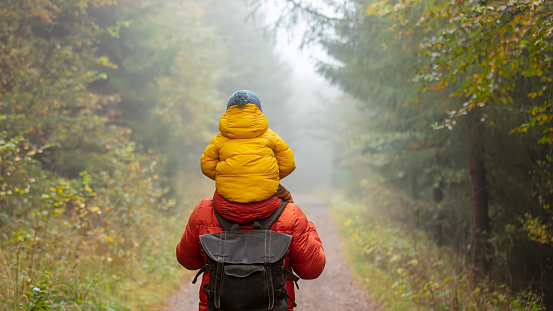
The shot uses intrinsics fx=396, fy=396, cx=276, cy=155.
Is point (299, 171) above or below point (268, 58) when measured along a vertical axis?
below

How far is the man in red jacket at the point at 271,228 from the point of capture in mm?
2525

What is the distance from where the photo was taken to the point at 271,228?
8.36 ft

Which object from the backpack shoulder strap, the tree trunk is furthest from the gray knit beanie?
the tree trunk

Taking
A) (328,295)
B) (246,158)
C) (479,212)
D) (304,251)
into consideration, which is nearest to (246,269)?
(304,251)

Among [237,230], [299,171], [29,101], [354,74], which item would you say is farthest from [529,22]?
[299,171]

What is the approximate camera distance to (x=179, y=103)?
16.6m

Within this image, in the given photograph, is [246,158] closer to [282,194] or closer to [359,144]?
[282,194]

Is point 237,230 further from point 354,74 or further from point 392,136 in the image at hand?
point 392,136

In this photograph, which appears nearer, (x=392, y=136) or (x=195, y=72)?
(x=392, y=136)

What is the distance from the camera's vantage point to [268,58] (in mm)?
29688

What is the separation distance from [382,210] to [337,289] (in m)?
→ 7.81

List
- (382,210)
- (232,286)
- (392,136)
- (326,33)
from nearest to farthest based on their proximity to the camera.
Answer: (232,286)
(326,33)
(392,136)
(382,210)

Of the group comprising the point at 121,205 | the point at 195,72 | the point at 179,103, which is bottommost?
the point at 121,205

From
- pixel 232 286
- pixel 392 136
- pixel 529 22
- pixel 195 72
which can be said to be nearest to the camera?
pixel 232 286
